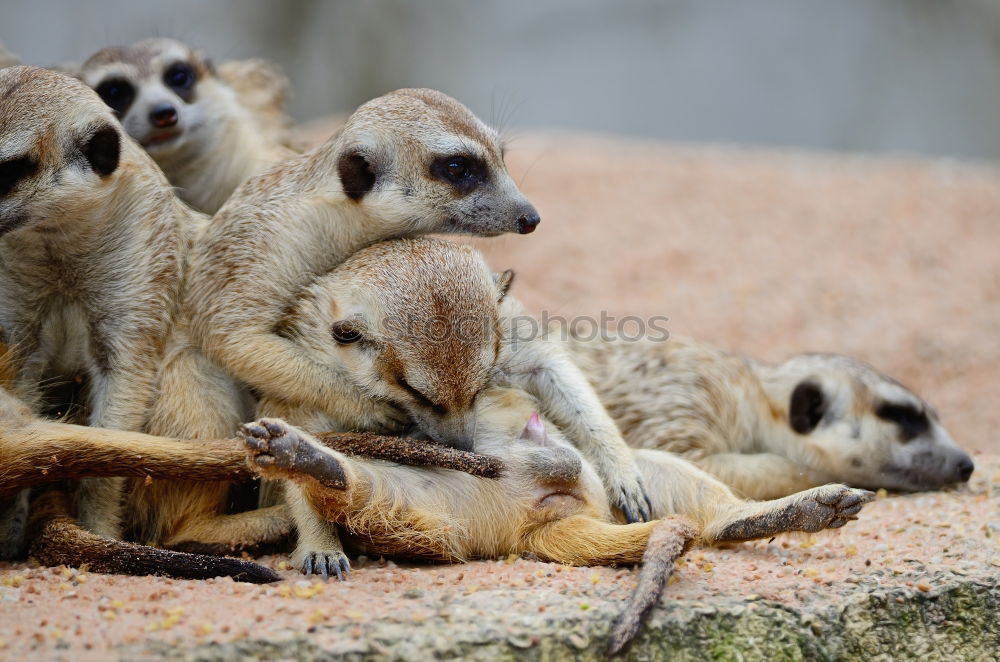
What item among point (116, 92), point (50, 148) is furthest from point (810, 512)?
point (116, 92)

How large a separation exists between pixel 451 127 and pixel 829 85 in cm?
1332

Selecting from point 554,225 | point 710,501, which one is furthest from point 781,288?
point 710,501

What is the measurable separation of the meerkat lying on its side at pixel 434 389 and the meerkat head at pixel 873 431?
106 cm

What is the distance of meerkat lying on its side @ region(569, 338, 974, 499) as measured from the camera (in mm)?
4117

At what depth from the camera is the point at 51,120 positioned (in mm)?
3232

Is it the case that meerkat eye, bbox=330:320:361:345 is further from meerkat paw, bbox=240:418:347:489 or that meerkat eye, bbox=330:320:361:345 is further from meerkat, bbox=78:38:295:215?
meerkat, bbox=78:38:295:215

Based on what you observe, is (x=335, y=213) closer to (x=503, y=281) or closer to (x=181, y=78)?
(x=503, y=281)

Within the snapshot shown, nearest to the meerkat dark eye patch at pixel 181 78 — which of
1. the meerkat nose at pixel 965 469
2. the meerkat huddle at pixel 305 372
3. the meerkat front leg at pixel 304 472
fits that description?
the meerkat huddle at pixel 305 372

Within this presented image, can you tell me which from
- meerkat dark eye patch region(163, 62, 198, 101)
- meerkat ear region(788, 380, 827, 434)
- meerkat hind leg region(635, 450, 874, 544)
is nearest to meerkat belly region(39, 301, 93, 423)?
meerkat dark eye patch region(163, 62, 198, 101)

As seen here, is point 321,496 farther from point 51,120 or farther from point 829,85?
point 829,85

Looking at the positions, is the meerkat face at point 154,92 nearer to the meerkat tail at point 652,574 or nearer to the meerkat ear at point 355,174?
the meerkat ear at point 355,174

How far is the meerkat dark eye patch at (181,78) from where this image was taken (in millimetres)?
4672
